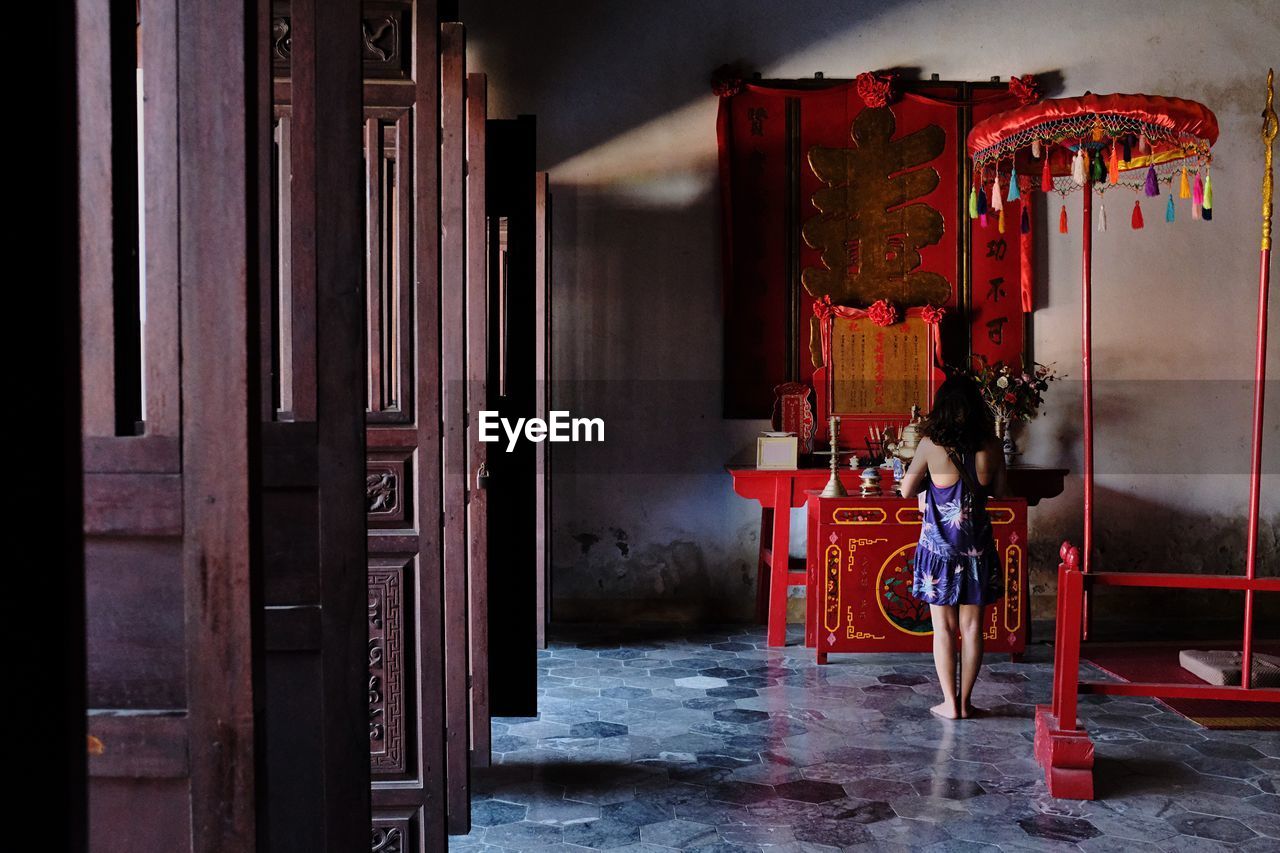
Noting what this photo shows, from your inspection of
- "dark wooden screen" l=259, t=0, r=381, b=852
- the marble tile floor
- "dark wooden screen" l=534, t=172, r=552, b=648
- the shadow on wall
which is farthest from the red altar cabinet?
"dark wooden screen" l=259, t=0, r=381, b=852

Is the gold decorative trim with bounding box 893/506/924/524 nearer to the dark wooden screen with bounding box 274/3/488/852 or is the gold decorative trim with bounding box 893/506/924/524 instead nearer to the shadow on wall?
the shadow on wall

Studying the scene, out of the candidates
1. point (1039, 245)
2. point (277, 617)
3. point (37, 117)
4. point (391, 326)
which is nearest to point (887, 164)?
point (1039, 245)

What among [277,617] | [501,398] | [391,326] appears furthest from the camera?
[501,398]

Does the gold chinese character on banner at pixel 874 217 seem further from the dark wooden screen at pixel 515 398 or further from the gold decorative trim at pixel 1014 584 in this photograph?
the dark wooden screen at pixel 515 398

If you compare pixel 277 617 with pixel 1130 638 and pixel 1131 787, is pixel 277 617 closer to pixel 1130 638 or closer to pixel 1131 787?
pixel 1131 787

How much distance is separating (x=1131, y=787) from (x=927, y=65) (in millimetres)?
4470

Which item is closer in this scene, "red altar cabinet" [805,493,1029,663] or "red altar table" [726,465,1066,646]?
"red altar cabinet" [805,493,1029,663]

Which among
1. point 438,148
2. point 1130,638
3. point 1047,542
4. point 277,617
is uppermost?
point 438,148

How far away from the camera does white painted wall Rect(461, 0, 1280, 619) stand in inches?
250

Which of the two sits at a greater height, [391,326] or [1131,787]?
[391,326]

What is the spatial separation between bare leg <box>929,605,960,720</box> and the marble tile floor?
99 millimetres

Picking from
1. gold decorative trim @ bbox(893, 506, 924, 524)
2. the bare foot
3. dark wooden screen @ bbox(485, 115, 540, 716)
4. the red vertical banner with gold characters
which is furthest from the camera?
the red vertical banner with gold characters

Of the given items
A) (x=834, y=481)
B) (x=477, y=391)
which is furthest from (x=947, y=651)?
(x=477, y=391)

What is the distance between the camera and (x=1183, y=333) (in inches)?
258
